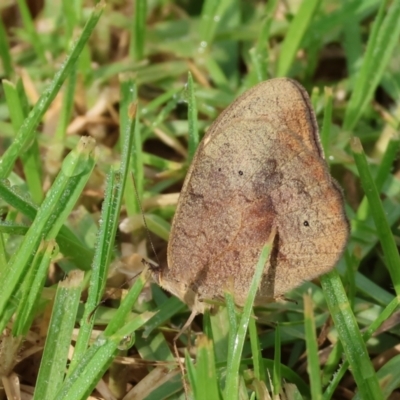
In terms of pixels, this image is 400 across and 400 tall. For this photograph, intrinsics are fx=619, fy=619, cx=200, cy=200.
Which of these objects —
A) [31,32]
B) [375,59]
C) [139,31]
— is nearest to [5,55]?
[31,32]

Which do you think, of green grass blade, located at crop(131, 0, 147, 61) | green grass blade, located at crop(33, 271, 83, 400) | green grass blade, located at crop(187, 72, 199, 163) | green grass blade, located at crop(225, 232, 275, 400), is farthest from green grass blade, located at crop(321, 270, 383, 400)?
green grass blade, located at crop(131, 0, 147, 61)

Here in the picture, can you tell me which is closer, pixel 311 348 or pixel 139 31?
pixel 311 348

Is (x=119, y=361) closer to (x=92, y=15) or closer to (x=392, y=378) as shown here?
(x=392, y=378)

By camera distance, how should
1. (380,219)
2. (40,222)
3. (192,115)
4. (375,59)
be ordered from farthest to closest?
1. (375,59)
2. (192,115)
3. (380,219)
4. (40,222)

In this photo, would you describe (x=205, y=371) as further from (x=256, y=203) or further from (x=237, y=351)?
(x=256, y=203)

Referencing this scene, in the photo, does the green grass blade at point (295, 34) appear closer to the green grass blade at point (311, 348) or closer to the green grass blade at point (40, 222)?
the green grass blade at point (40, 222)

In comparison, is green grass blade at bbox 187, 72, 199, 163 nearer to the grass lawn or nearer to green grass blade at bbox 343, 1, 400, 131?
the grass lawn

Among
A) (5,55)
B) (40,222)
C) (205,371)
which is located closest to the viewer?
(205,371)

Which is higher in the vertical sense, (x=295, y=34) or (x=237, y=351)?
(x=295, y=34)

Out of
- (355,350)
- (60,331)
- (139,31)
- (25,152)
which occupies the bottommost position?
(60,331)
